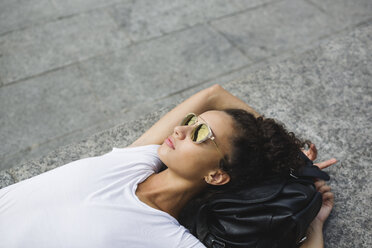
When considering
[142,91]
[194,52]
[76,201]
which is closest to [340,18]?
[194,52]

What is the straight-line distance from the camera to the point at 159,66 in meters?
4.11

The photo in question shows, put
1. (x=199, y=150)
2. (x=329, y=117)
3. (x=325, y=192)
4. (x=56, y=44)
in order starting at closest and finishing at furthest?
1. (x=199, y=150)
2. (x=325, y=192)
3. (x=329, y=117)
4. (x=56, y=44)

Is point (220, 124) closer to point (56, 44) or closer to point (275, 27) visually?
point (275, 27)

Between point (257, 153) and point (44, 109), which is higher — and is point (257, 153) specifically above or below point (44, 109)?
above

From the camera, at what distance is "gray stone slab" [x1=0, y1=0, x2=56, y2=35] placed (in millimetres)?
4648

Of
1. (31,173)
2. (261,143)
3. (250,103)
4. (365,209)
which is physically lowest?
(365,209)

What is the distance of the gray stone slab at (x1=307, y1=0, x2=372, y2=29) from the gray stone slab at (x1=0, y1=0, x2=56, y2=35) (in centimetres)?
401

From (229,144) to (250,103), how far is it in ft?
4.72

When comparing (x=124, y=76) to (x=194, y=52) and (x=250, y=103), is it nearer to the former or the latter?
(x=194, y=52)

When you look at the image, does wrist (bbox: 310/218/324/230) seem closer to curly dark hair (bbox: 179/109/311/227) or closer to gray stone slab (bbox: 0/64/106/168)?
curly dark hair (bbox: 179/109/311/227)

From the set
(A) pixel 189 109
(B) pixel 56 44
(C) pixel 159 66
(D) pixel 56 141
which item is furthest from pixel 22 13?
(A) pixel 189 109

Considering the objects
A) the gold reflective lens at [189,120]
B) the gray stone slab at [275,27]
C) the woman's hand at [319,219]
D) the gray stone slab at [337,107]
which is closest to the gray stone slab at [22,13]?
the gray stone slab at [275,27]

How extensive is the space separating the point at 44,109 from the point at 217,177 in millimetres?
2362

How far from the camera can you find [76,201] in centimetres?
202
